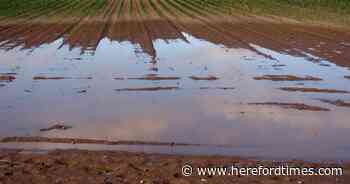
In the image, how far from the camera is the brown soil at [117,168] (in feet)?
25.5

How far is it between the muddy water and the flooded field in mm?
23

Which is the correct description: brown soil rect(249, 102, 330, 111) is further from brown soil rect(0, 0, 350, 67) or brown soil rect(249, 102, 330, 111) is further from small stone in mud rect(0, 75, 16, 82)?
small stone in mud rect(0, 75, 16, 82)

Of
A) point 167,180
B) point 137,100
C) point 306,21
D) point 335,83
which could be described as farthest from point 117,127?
point 306,21

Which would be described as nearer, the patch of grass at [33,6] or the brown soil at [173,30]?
the brown soil at [173,30]

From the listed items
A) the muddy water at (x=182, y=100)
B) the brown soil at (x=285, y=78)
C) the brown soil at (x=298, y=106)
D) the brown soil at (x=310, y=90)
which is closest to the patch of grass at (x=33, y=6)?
the muddy water at (x=182, y=100)

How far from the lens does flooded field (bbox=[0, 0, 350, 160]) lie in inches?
394

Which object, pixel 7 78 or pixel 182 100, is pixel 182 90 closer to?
pixel 182 100

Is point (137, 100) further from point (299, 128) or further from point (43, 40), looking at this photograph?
point (43, 40)

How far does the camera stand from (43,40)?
23.2 meters

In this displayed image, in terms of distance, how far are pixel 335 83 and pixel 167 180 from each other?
7742mm

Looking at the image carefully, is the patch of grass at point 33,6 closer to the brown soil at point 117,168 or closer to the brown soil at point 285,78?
the brown soil at point 285,78

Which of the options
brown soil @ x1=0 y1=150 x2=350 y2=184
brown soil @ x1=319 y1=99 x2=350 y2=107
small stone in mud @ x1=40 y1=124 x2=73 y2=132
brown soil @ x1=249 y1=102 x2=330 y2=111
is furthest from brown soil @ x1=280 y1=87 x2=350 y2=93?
small stone in mud @ x1=40 y1=124 x2=73 y2=132

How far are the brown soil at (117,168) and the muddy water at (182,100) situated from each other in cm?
55

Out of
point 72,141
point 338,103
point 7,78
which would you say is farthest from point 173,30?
point 72,141
